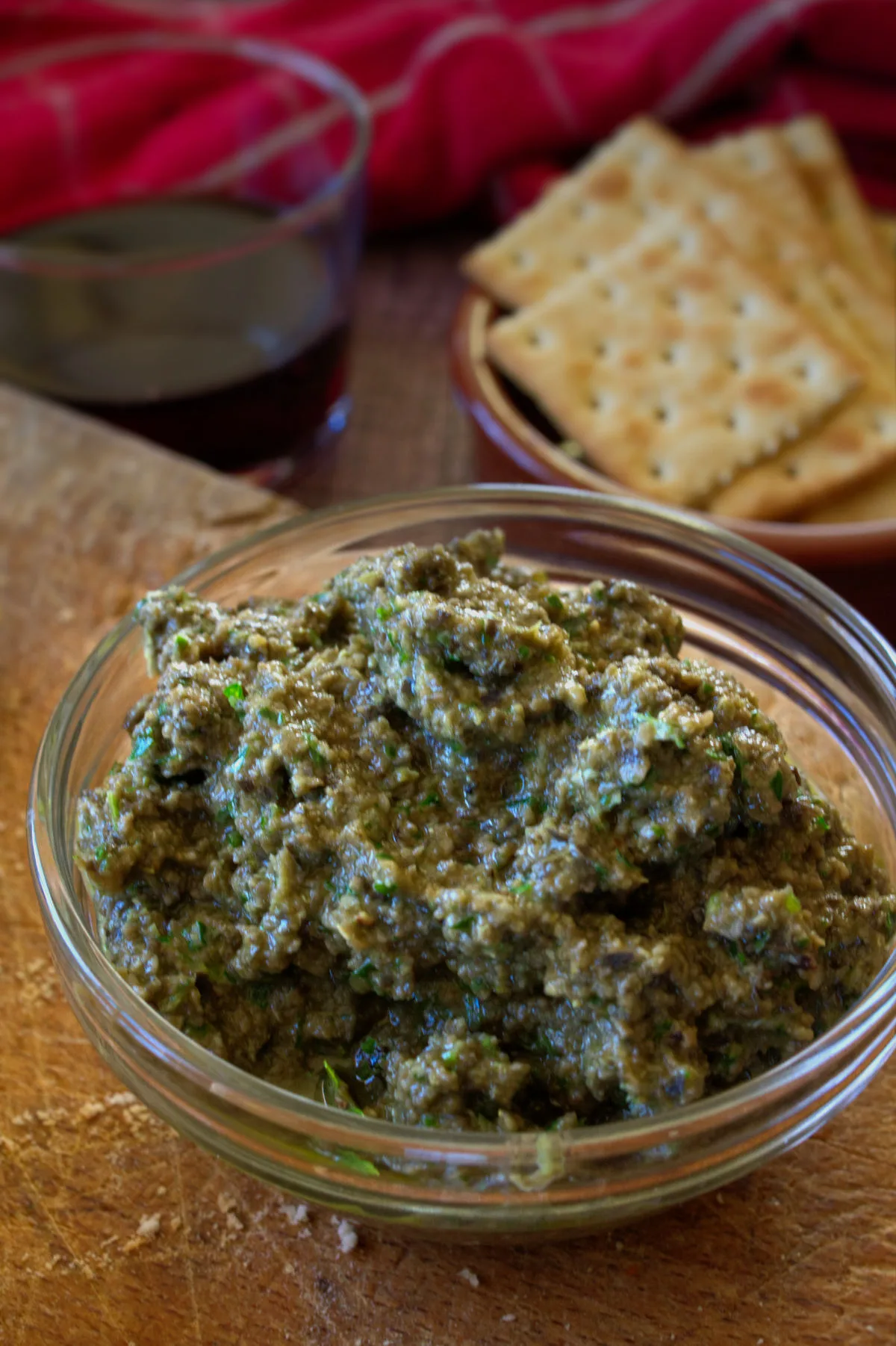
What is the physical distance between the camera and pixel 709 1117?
1.12m

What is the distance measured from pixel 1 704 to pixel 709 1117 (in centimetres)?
125

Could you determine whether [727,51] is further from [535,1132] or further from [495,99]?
[535,1132]

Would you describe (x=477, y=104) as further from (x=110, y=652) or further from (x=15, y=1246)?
(x=15, y=1246)

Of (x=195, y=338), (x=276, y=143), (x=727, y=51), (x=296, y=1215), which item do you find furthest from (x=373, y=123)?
(x=296, y=1215)

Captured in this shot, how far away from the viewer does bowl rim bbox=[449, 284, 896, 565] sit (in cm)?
208

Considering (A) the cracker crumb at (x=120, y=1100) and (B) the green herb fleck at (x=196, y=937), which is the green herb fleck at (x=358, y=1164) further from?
(A) the cracker crumb at (x=120, y=1100)

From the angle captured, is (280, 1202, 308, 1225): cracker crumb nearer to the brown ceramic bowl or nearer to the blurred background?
the brown ceramic bowl

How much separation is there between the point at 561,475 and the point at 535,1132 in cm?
128

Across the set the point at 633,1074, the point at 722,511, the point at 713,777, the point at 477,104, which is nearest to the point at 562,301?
the point at 722,511

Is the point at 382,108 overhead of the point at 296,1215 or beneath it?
overhead

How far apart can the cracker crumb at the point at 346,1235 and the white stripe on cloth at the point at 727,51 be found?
Answer: 9.13 feet

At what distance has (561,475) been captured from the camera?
2.20 metres

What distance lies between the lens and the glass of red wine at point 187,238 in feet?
8.30

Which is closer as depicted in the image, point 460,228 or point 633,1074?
point 633,1074
